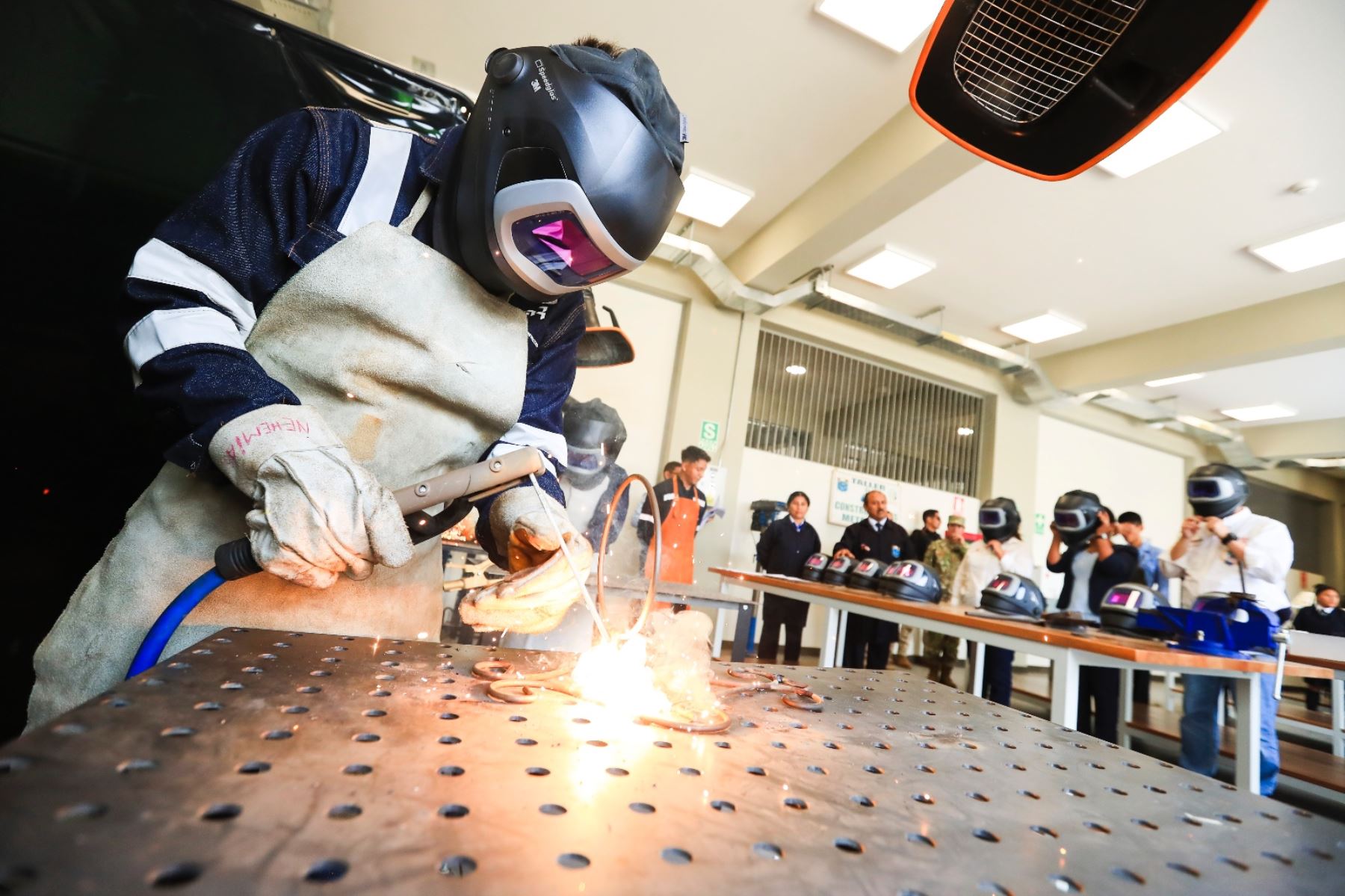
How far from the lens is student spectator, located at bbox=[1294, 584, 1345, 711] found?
17.8 feet

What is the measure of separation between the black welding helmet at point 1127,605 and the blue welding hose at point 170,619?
3081 millimetres

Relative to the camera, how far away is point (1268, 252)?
14.7 ft

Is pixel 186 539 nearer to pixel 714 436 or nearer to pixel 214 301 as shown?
pixel 214 301

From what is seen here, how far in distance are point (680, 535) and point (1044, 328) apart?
4127 millimetres

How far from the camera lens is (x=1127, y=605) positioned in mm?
2688

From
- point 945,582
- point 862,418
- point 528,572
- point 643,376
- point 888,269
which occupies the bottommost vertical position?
point 528,572

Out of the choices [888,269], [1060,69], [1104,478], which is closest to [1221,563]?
[888,269]

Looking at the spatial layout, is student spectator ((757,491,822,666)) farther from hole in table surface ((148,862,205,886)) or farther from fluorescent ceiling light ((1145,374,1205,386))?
hole in table surface ((148,862,205,886))

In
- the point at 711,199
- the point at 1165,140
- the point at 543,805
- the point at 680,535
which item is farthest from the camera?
the point at 711,199

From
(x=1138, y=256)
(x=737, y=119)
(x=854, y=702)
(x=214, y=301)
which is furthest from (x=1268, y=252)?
(x=214, y=301)

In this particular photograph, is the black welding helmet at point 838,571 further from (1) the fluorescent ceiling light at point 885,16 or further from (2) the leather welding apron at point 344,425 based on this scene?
(2) the leather welding apron at point 344,425

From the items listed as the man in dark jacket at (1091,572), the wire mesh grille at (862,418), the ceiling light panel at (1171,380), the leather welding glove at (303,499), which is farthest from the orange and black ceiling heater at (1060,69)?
the ceiling light panel at (1171,380)

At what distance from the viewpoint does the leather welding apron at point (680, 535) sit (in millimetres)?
4566

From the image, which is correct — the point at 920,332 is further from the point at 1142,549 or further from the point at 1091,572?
the point at 1091,572
